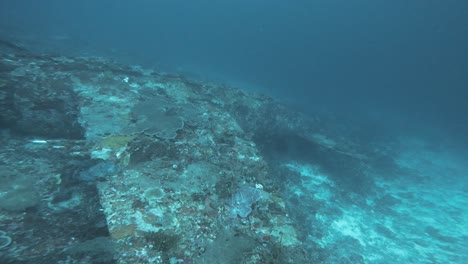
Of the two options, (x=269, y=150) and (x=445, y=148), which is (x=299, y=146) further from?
(x=445, y=148)

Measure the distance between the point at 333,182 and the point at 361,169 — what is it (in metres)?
2.65

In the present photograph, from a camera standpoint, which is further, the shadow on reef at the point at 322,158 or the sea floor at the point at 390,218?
the shadow on reef at the point at 322,158

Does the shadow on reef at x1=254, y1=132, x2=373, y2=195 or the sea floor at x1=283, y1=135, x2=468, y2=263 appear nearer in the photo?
the sea floor at x1=283, y1=135, x2=468, y2=263

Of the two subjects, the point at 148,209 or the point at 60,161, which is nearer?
the point at 148,209

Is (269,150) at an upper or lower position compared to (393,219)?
lower

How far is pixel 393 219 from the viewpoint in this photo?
1181cm

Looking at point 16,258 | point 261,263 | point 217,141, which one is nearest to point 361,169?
point 217,141

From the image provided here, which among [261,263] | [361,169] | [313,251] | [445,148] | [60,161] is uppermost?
[445,148]

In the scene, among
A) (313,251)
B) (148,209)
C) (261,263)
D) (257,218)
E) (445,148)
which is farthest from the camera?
(445,148)

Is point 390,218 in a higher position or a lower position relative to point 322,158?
lower

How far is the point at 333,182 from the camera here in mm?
12984

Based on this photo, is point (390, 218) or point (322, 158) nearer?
point (390, 218)

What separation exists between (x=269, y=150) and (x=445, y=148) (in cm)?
1964

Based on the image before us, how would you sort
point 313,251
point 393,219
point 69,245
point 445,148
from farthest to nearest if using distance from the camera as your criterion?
point 445,148 → point 393,219 → point 313,251 → point 69,245
